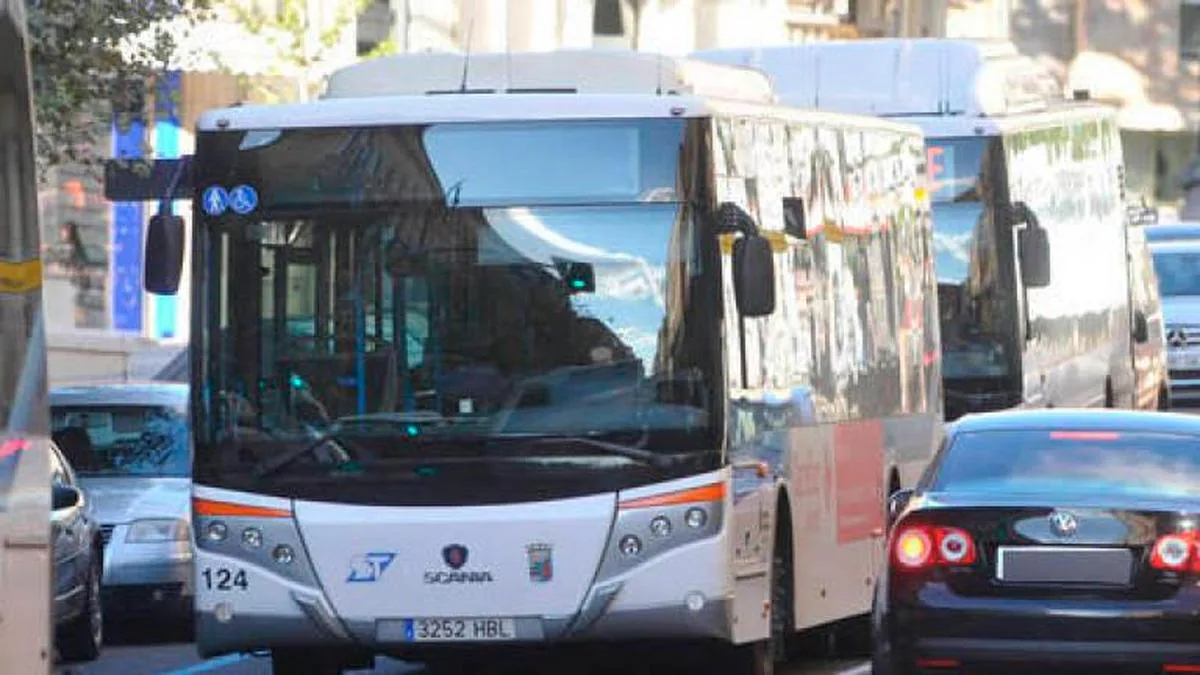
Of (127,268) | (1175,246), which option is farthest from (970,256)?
(127,268)

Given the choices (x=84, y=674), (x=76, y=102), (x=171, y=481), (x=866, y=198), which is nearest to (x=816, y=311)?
(x=866, y=198)

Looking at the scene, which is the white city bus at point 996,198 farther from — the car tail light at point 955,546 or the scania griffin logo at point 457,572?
the car tail light at point 955,546

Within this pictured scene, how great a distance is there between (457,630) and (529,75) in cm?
282

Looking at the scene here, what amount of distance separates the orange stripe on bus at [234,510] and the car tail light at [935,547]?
8.97 ft

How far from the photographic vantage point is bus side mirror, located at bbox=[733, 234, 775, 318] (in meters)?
13.9

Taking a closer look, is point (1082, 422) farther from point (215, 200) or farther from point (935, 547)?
point (215, 200)

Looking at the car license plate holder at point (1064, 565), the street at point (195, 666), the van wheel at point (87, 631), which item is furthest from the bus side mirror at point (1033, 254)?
the car license plate holder at point (1064, 565)

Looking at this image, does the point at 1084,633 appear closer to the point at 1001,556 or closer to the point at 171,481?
the point at 1001,556

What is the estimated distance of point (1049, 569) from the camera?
12859 millimetres

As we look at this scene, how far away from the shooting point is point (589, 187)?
14125mm

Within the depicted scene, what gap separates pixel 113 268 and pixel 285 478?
24.3 metres

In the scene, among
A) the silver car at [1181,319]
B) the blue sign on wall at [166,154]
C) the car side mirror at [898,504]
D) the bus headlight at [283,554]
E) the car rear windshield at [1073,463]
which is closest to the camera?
the car rear windshield at [1073,463]

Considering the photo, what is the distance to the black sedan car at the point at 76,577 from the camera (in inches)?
634

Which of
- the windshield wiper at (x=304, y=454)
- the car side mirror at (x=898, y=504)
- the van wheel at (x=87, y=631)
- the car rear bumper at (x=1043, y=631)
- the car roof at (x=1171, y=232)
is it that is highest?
the car roof at (x=1171, y=232)
